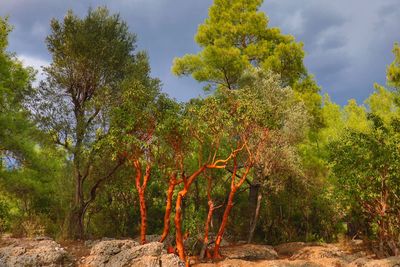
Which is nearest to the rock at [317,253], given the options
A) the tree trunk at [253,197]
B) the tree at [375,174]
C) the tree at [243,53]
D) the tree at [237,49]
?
the tree at [375,174]

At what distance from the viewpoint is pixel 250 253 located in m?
20.4

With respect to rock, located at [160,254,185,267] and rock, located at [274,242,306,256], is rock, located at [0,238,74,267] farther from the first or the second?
rock, located at [274,242,306,256]

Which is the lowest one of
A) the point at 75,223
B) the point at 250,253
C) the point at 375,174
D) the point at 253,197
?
the point at 250,253

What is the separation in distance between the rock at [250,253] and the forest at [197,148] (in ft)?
2.71

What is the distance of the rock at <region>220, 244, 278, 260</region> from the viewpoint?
20.0 metres

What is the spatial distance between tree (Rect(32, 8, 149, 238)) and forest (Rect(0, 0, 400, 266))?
3.1 inches

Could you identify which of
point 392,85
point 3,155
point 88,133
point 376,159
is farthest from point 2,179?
point 392,85

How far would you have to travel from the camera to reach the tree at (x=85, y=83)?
2230cm

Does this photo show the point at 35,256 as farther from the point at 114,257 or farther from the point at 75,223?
the point at 75,223

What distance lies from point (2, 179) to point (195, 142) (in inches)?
497

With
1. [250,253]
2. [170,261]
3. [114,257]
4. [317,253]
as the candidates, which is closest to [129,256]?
[114,257]

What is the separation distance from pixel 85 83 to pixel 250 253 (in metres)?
12.7

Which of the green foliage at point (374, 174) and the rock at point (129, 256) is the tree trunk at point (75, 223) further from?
the green foliage at point (374, 174)

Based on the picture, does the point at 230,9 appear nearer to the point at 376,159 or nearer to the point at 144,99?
the point at 144,99
